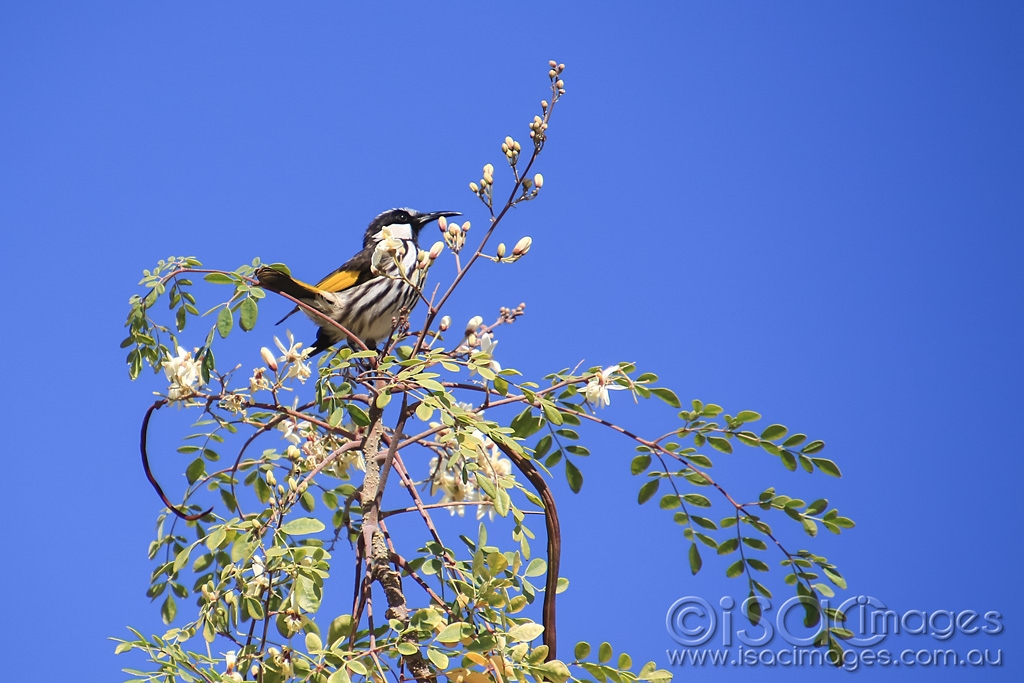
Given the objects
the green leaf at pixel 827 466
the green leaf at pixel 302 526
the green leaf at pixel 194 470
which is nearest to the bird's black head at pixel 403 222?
the green leaf at pixel 194 470

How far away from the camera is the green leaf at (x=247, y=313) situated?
2055mm

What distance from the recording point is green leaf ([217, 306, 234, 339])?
203cm

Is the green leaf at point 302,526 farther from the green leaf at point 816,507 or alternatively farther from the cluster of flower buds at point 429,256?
the green leaf at point 816,507

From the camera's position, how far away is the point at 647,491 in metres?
2.27

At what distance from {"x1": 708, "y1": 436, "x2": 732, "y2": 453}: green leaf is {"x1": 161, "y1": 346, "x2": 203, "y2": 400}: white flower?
1204 mm

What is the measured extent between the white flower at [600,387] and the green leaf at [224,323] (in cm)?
82

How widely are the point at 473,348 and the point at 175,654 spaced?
2.89 ft

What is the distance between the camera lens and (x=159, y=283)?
86.4 inches

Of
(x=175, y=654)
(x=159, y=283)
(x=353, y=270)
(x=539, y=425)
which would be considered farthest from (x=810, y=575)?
(x=353, y=270)

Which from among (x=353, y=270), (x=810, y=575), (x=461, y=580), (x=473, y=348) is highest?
(x=353, y=270)

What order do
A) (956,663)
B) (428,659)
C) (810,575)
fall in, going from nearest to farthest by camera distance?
(428,659) < (810,575) < (956,663)

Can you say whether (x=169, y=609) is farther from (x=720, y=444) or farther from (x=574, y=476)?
(x=720, y=444)

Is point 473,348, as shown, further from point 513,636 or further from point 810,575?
point 810,575

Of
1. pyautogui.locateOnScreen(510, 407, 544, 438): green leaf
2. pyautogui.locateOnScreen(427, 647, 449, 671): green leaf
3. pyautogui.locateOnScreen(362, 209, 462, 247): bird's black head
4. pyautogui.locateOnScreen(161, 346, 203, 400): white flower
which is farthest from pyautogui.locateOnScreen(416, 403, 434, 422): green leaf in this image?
pyautogui.locateOnScreen(362, 209, 462, 247): bird's black head
